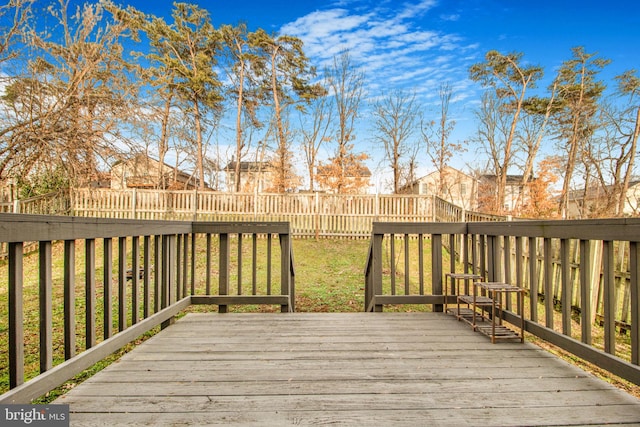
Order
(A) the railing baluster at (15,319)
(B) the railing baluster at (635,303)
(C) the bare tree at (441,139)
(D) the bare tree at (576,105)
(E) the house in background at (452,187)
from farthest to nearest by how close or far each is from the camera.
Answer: (E) the house in background at (452,187)
(C) the bare tree at (441,139)
(D) the bare tree at (576,105)
(B) the railing baluster at (635,303)
(A) the railing baluster at (15,319)

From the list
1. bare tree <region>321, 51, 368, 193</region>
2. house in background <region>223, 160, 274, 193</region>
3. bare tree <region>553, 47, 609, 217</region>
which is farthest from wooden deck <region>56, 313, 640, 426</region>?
house in background <region>223, 160, 274, 193</region>

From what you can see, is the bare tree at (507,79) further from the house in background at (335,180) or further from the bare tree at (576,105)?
the house in background at (335,180)

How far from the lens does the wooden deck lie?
55.4 inches

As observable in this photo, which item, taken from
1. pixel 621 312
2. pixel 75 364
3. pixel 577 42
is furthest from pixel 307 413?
pixel 577 42

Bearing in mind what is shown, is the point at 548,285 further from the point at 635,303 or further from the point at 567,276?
the point at 635,303

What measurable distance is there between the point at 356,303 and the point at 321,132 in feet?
42.0

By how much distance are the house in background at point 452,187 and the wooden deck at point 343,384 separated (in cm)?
1454

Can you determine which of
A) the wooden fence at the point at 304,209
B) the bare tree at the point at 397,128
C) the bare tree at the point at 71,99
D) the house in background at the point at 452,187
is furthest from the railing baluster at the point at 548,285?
the bare tree at the point at 397,128

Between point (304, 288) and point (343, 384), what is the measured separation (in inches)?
158

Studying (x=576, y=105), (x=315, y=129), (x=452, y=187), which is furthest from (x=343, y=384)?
(x=452, y=187)

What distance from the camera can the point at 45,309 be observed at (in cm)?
146

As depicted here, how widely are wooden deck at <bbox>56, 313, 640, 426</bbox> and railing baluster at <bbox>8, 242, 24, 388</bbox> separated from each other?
293 mm

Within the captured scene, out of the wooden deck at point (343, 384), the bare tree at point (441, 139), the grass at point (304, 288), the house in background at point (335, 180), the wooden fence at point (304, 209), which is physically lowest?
the grass at point (304, 288)

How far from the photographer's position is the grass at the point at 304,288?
2.85m
